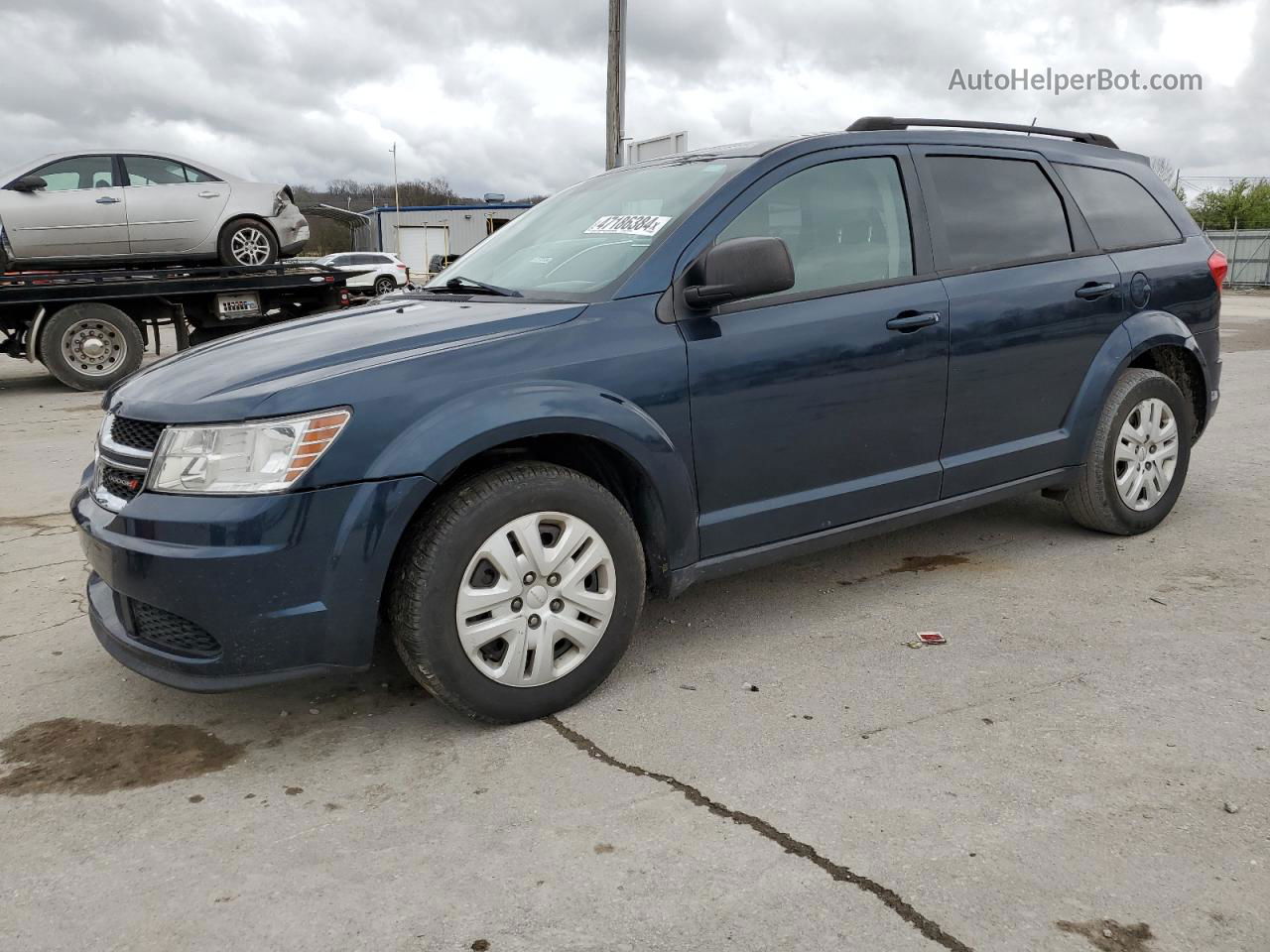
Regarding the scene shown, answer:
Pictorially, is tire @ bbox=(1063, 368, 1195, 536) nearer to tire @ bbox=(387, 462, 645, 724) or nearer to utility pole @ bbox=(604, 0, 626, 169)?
tire @ bbox=(387, 462, 645, 724)

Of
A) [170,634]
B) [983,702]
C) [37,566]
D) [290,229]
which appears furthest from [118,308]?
[983,702]

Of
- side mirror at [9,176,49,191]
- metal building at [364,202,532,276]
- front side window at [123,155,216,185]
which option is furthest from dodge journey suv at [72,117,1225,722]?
metal building at [364,202,532,276]

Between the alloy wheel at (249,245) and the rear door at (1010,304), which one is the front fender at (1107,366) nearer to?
the rear door at (1010,304)

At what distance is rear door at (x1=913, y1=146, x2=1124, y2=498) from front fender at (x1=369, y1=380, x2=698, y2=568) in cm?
123

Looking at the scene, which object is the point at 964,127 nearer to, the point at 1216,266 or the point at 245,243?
the point at 1216,266

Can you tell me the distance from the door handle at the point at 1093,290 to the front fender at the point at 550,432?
2047 mm

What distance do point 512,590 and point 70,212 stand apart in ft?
36.8

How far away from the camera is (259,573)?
104 inches

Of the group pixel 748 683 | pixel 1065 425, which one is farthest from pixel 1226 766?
pixel 1065 425

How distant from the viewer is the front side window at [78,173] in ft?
38.2

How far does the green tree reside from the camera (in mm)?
56156

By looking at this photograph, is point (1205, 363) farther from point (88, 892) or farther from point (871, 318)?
point (88, 892)

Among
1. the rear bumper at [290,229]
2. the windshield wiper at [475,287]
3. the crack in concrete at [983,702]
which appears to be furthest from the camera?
the rear bumper at [290,229]

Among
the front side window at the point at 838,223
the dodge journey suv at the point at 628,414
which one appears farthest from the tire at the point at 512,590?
the front side window at the point at 838,223
